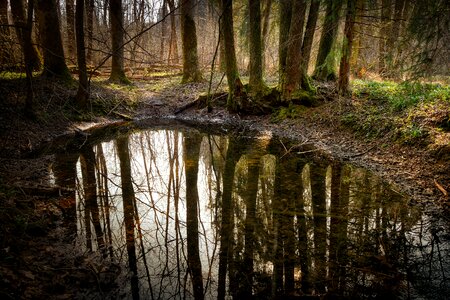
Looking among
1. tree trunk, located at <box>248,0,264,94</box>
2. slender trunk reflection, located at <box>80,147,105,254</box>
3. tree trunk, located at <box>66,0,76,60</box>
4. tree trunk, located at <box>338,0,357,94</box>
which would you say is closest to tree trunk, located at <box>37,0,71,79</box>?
slender trunk reflection, located at <box>80,147,105,254</box>

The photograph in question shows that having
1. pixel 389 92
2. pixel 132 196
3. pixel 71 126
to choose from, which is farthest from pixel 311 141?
pixel 71 126

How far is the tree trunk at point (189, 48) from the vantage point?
A: 702 inches

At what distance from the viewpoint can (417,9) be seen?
6094 mm

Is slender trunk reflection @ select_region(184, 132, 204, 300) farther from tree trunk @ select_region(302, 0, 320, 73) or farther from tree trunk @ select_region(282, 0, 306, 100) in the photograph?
tree trunk @ select_region(302, 0, 320, 73)

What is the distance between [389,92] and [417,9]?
489 cm

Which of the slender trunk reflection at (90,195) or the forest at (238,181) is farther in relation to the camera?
the slender trunk reflection at (90,195)

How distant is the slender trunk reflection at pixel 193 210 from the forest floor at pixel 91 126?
98cm

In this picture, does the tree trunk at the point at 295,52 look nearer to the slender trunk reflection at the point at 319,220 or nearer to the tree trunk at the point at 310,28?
the tree trunk at the point at 310,28

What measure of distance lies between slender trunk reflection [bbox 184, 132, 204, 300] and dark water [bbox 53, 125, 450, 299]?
0.07 feet

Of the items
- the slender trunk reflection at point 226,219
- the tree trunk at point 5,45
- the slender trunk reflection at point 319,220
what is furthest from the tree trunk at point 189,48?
the slender trunk reflection at point 319,220

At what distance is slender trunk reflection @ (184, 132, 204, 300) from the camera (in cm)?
402

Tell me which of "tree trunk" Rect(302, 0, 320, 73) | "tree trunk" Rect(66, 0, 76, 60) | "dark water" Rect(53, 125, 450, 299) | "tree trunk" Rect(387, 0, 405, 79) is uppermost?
"tree trunk" Rect(66, 0, 76, 60)

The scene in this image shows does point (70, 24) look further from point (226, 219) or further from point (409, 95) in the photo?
point (226, 219)

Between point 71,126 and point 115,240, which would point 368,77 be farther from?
point 115,240
